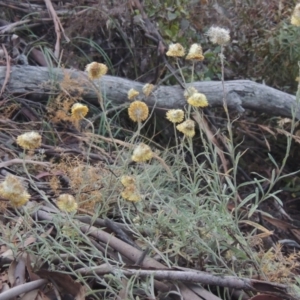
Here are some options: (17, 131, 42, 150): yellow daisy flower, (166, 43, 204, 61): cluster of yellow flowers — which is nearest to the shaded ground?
(17, 131, 42, 150): yellow daisy flower

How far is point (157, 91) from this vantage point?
2.67m

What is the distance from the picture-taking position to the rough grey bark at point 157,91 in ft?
8.30

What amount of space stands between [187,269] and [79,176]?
1.64 feet

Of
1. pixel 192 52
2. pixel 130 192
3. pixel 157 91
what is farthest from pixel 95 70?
pixel 157 91

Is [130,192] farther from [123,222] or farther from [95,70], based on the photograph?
[95,70]

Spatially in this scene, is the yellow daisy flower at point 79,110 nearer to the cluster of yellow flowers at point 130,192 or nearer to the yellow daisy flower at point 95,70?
the yellow daisy flower at point 95,70

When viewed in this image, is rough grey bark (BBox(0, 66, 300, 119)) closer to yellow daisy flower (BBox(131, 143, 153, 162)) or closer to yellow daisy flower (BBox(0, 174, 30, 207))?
yellow daisy flower (BBox(131, 143, 153, 162))

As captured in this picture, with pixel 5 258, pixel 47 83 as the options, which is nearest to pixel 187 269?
pixel 5 258

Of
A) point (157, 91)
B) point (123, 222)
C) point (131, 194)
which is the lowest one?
point (157, 91)

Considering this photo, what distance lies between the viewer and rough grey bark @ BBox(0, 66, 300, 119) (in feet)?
8.30

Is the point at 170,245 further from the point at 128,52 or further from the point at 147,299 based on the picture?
the point at 128,52

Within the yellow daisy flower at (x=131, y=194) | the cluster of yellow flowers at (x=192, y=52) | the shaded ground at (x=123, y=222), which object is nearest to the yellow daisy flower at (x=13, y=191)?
the shaded ground at (x=123, y=222)

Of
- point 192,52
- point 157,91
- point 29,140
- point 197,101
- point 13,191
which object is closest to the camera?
point 13,191

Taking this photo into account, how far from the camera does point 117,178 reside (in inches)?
67.7
